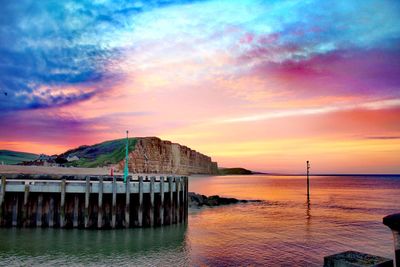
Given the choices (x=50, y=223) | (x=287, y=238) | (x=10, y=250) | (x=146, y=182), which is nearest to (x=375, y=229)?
(x=287, y=238)

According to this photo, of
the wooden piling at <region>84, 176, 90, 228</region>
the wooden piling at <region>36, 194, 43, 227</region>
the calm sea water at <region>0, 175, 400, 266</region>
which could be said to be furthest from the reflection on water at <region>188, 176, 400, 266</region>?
the wooden piling at <region>36, 194, 43, 227</region>

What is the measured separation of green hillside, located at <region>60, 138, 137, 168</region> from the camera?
5668 inches

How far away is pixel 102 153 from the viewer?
560 ft

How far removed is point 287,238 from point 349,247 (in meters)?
4.02

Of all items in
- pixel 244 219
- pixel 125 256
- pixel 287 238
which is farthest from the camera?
pixel 244 219

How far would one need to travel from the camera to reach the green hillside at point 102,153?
143962 millimetres

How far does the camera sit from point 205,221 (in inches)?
1255

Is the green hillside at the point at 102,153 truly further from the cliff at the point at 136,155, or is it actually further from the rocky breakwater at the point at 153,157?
the rocky breakwater at the point at 153,157

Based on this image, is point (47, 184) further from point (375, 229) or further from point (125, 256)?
point (375, 229)

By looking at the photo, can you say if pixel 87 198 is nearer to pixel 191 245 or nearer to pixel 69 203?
pixel 69 203

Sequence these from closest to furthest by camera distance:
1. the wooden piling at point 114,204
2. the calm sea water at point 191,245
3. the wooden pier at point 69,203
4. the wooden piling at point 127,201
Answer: the calm sea water at point 191,245 < the wooden pier at point 69,203 < the wooden piling at point 114,204 < the wooden piling at point 127,201

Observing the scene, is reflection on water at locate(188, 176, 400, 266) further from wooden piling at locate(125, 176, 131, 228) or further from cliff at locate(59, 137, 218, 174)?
cliff at locate(59, 137, 218, 174)

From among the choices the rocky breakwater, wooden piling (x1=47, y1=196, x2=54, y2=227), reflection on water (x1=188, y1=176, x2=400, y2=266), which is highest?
the rocky breakwater

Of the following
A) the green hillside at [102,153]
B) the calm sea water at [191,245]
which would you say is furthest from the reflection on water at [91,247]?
the green hillside at [102,153]
